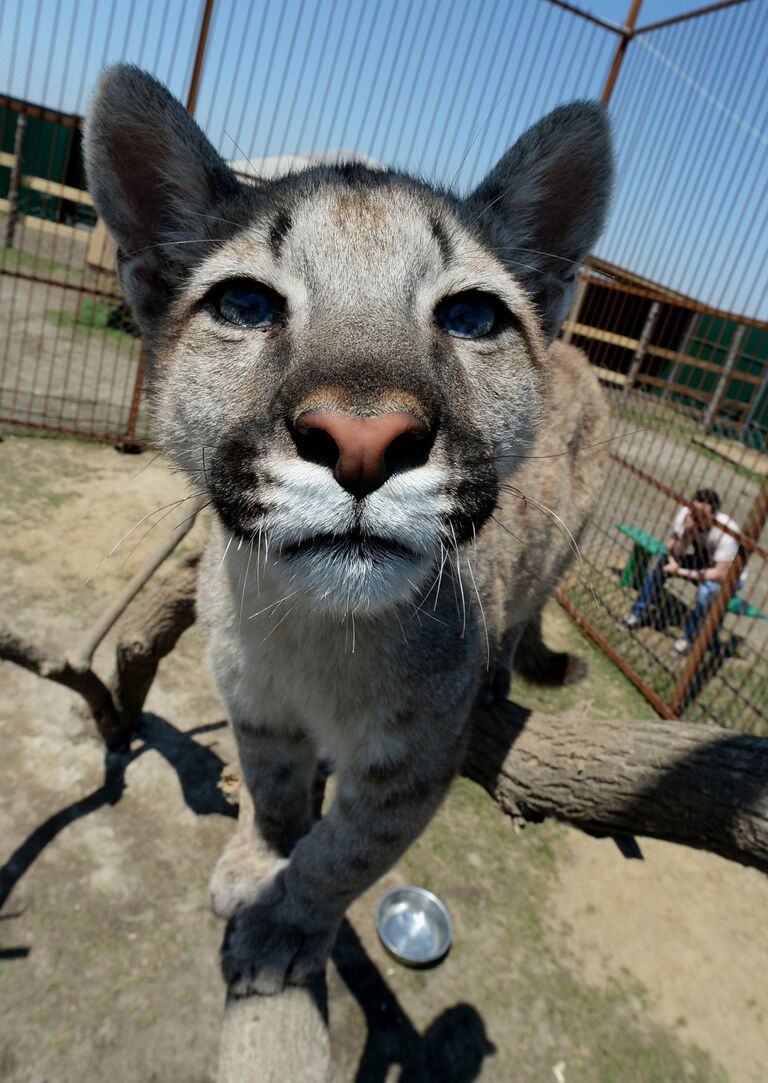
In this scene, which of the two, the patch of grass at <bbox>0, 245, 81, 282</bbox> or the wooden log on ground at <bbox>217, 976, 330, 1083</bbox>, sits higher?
the patch of grass at <bbox>0, 245, 81, 282</bbox>

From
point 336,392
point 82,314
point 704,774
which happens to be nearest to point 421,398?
point 336,392

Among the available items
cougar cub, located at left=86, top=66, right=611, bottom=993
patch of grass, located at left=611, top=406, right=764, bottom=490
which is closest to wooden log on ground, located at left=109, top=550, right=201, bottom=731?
cougar cub, located at left=86, top=66, right=611, bottom=993

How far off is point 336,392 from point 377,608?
0.58 m

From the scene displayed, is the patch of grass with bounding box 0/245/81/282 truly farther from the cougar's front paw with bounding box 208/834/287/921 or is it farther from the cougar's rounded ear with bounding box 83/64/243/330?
the cougar's front paw with bounding box 208/834/287/921

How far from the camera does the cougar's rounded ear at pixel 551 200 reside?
2459mm

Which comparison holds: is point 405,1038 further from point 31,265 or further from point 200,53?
point 31,265

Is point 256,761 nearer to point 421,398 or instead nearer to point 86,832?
point 421,398

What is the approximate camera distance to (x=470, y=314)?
2.30 m

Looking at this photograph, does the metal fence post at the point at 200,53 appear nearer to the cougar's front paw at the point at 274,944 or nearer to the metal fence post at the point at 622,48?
the metal fence post at the point at 622,48

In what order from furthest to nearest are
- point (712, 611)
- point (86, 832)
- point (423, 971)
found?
point (712, 611)
point (86, 832)
point (423, 971)

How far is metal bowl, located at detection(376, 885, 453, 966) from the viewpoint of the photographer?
436cm

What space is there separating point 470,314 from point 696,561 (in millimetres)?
7467

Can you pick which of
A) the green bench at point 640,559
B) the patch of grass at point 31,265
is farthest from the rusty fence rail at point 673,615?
the patch of grass at point 31,265

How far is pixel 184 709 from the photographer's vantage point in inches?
233
